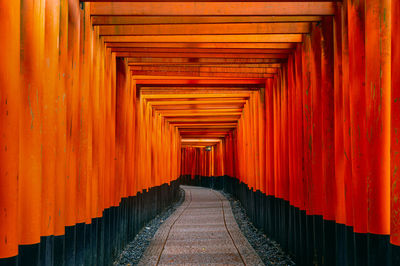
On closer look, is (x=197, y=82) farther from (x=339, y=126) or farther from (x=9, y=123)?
(x=9, y=123)

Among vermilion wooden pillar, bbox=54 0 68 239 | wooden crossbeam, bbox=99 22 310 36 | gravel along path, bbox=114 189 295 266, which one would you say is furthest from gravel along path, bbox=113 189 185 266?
wooden crossbeam, bbox=99 22 310 36

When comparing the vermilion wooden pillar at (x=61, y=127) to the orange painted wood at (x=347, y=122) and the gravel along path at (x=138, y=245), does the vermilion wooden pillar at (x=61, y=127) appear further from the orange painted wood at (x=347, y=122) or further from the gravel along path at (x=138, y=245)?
the gravel along path at (x=138, y=245)

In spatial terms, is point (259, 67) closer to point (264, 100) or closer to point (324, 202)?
point (264, 100)

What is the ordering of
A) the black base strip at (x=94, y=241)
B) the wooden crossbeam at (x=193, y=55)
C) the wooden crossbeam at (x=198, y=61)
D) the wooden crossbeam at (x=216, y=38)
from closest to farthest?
the black base strip at (x=94, y=241)
the wooden crossbeam at (x=216, y=38)
the wooden crossbeam at (x=193, y=55)
the wooden crossbeam at (x=198, y=61)

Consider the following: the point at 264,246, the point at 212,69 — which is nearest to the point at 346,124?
the point at 212,69

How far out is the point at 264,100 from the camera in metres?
11.8

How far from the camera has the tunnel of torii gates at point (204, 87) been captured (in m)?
3.85

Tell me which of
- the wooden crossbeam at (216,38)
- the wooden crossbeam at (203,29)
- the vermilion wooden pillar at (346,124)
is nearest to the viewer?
the vermilion wooden pillar at (346,124)

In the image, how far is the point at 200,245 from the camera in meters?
10.2

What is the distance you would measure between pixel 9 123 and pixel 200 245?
24.5 ft

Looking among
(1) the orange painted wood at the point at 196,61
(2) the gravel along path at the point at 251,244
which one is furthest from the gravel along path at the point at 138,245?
(1) the orange painted wood at the point at 196,61

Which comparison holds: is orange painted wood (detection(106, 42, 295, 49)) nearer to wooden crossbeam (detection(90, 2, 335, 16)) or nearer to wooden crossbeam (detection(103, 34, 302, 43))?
wooden crossbeam (detection(103, 34, 302, 43))

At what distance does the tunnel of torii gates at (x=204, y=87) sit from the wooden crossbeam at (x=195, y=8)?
2 cm

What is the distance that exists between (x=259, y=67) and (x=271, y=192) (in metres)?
2.99
